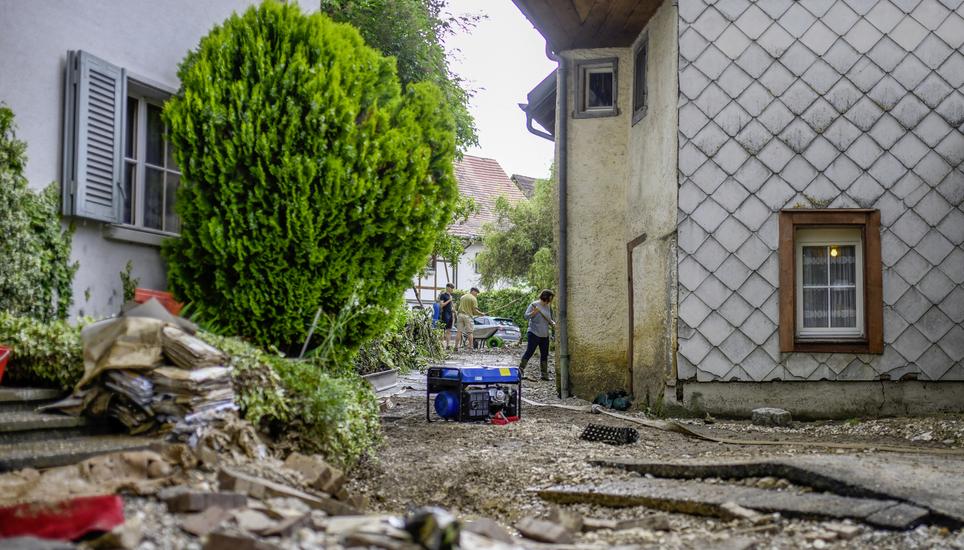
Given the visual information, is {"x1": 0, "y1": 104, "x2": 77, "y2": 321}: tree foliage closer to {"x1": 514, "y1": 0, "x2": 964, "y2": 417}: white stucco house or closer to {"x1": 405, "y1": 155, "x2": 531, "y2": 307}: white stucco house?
{"x1": 514, "y1": 0, "x2": 964, "y2": 417}: white stucco house

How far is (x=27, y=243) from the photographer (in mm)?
6266

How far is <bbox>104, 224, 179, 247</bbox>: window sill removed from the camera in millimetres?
7148

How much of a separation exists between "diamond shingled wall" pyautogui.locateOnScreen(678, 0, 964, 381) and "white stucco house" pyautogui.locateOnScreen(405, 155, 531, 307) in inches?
758

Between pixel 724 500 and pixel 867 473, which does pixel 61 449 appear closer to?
pixel 724 500

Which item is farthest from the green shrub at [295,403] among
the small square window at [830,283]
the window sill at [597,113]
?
the window sill at [597,113]

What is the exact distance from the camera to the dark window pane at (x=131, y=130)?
7524mm

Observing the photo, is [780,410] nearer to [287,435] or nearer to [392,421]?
[392,421]

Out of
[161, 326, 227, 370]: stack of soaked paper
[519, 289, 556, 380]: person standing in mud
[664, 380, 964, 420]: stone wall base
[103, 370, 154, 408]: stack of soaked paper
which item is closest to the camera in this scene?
[103, 370, 154, 408]: stack of soaked paper

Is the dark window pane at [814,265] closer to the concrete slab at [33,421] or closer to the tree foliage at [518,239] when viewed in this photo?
the concrete slab at [33,421]

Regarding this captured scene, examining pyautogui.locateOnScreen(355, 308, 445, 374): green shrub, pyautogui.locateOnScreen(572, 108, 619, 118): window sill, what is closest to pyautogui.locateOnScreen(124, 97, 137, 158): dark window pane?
pyautogui.locateOnScreen(355, 308, 445, 374): green shrub

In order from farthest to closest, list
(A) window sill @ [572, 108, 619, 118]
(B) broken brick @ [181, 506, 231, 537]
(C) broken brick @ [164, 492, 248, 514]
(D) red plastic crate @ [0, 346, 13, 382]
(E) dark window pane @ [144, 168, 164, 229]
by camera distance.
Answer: (A) window sill @ [572, 108, 619, 118], (E) dark window pane @ [144, 168, 164, 229], (D) red plastic crate @ [0, 346, 13, 382], (C) broken brick @ [164, 492, 248, 514], (B) broken brick @ [181, 506, 231, 537]

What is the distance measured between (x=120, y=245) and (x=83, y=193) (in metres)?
0.68

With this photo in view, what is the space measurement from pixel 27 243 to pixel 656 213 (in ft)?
21.9

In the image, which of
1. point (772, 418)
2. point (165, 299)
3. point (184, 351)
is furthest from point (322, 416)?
point (772, 418)
